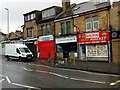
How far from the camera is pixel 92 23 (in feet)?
92.5

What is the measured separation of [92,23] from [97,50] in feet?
11.5

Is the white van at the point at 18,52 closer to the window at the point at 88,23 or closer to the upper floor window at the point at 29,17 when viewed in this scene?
the upper floor window at the point at 29,17

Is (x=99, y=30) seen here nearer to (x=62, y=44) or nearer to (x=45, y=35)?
(x=62, y=44)

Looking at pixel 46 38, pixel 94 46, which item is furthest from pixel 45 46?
pixel 94 46

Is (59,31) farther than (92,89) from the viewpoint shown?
Yes

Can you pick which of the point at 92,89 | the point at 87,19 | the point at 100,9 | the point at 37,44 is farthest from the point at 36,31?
the point at 92,89

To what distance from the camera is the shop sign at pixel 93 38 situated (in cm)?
2634

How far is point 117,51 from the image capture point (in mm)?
24969

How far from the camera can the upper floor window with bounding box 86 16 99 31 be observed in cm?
2778

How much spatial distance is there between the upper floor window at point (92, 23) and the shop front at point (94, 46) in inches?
32.8

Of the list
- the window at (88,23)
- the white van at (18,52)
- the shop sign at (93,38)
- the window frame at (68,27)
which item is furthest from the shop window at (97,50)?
the white van at (18,52)

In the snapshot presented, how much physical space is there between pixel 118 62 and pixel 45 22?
615 inches

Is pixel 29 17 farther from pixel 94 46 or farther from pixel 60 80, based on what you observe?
pixel 60 80

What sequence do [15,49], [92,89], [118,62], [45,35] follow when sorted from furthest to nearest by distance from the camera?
[45,35]
[15,49]
[118,62]
[92,89]
